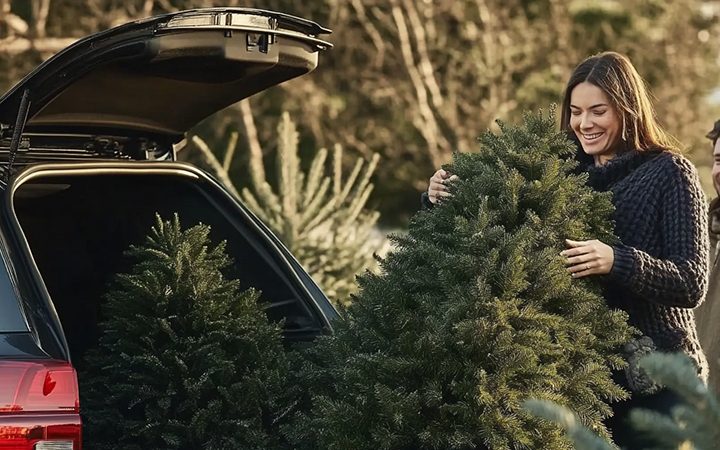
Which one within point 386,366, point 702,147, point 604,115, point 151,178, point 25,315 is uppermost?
point 702,147

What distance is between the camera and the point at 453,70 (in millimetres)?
17766

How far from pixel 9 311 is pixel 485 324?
108 centimetres

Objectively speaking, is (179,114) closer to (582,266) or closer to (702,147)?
(582,266)

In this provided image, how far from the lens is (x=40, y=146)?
4.23 m

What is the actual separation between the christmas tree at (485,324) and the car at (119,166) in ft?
2.22

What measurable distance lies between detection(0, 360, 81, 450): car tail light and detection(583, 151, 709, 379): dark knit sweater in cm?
129

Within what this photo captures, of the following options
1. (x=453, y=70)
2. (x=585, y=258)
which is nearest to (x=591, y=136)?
(x=585, y=258)

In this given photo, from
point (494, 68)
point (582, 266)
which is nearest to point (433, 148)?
point (494, 68)

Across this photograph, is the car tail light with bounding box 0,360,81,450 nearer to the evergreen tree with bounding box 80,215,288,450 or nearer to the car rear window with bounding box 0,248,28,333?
the car rear window with bounding box 0,248,28,333

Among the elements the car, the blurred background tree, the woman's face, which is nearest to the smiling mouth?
the woman's face

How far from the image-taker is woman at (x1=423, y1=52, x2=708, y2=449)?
10.6 ft

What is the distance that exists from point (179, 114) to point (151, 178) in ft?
0.94

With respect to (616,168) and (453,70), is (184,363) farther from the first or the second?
(453,70)

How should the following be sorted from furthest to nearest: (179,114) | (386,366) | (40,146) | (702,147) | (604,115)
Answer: (702,147) < (179,114) < (40,146) < (604,115) < (386,366)
